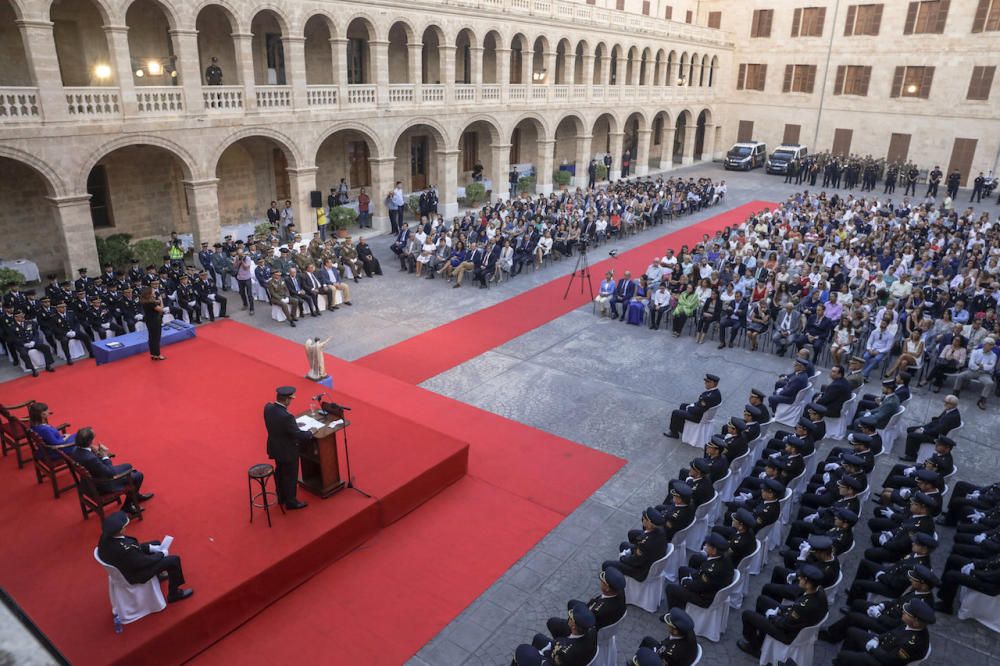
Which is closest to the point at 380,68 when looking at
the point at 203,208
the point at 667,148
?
the point at 203,208

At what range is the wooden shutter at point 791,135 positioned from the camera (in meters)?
42.0

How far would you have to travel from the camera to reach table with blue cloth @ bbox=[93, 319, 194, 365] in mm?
12460

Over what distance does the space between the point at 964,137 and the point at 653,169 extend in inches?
647

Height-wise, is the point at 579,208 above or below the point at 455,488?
above

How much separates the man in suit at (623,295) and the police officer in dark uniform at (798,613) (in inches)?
404

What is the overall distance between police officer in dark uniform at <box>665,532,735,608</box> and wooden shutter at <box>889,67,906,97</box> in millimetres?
39889

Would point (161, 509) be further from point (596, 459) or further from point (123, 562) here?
point (596, 459)

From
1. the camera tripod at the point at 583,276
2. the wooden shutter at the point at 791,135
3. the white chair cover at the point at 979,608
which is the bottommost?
the white chair cover at the point at 979,608

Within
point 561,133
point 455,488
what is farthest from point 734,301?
point 561,133

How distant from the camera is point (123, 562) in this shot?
6.02 metres

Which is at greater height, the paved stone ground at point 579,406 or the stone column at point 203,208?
the stone column at point 203,208

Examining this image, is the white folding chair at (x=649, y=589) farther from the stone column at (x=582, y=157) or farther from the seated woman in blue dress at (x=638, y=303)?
the stone column at (x=582, y=157)

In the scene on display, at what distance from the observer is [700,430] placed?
409 inches

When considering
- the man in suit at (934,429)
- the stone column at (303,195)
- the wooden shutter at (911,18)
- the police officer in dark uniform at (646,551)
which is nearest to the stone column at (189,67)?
the stone column at (303,195)
